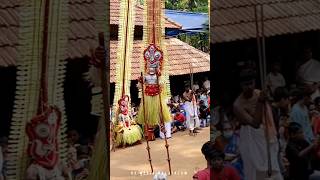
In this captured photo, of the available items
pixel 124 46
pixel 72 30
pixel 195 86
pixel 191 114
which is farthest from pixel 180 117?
pixel 72 30

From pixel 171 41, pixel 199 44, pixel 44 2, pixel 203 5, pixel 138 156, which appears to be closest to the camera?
pixel 44 2

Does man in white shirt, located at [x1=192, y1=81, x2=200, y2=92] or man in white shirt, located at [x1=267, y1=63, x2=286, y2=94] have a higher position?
man in white shirt, located at [x1=192, y1=81, x2=200, y2=92]

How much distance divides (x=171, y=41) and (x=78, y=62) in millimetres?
11493

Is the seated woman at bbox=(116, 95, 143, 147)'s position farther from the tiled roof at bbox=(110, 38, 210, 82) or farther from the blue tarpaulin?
the blue tarpaulin

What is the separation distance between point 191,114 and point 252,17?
29.9 ft

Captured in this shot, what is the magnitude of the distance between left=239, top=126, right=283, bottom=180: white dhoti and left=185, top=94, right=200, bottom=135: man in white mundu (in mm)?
8968

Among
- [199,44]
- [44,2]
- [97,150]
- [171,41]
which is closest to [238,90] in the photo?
[97,150]

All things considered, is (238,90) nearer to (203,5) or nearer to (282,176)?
(282,176)

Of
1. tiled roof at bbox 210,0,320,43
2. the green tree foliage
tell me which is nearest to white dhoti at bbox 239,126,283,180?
tiled roof at bbox 210,0,320,43

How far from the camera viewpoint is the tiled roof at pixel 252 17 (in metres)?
4.17

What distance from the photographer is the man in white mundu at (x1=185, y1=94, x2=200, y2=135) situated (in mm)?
13211

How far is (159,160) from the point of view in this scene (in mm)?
10312

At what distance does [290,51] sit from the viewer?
4238 mm

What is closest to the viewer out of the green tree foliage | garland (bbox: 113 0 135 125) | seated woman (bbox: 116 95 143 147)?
garland (bbox: 113 0 135 125)
